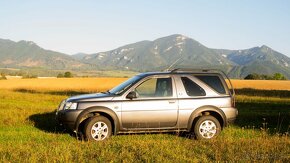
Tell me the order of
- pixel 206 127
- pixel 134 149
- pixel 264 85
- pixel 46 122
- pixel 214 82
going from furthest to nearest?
pixel 264 85, pixel 46 122, pixel 214 82, pixel 206 127, pixel 134 149

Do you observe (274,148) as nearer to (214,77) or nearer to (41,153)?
(214,77)

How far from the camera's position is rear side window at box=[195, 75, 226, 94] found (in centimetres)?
1012

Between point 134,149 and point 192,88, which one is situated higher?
point 192,88

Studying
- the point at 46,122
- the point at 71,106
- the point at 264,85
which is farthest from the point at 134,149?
the point at 264,85

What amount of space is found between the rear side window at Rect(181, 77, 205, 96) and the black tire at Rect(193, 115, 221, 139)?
64 cm

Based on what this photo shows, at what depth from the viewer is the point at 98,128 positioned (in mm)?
9406

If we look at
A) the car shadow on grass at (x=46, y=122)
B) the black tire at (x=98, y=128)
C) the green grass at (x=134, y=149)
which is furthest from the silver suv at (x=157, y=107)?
the car shadow on grass at (x=46, y=122)

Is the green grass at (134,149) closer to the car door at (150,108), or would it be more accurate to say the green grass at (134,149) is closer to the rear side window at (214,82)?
the car door at (150,108)

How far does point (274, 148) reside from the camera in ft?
27.7

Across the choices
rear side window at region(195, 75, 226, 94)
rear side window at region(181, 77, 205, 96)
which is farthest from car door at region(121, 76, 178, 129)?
rear side window at region(195, 75, 226, 94)

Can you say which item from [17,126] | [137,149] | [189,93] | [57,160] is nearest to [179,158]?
[137,149]

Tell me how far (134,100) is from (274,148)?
3.45 m

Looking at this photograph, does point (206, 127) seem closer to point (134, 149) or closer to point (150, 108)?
point (150, 108)

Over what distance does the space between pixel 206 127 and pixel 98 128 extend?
2.81 metres
